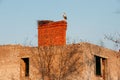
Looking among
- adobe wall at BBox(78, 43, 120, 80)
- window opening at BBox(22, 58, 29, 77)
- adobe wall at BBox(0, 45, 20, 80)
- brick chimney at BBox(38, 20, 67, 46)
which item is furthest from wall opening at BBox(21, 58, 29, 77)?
adobe wall at BBox(78, 43, 120, 80)

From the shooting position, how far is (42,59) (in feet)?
89.0

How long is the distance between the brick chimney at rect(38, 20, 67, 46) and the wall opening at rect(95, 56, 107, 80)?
95.3 inches

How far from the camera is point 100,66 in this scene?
1103 inches

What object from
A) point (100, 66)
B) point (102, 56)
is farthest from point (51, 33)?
point (100, 66)

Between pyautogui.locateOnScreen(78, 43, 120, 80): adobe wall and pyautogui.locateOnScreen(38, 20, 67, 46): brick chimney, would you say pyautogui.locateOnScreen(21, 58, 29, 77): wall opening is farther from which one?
pyautogui.locateOnScreen(78, 43, 120, 80): adobe wall

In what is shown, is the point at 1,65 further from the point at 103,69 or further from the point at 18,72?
the point at 103,69

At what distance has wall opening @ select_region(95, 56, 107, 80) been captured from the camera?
27.8 metres

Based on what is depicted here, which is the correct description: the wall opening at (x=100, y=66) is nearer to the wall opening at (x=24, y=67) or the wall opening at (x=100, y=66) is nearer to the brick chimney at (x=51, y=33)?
the brick chimney at (x=51, y=33)

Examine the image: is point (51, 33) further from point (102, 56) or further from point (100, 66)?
point (100, 66)

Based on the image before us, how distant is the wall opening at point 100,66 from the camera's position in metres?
27.8

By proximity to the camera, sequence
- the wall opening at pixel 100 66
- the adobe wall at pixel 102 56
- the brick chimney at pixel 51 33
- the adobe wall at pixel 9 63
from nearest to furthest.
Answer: the adobe wall at pixel 102 56 < the brick chimney at pixel 51 33 < the wall opening at pixel 100 66 < the adobe wall at pixel 9 63

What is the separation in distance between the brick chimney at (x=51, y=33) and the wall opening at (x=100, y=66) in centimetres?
242

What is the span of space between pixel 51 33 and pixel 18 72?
124 inches

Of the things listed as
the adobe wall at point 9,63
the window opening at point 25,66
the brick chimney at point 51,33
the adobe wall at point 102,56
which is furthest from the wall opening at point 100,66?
the adobe wall at point 9,63
